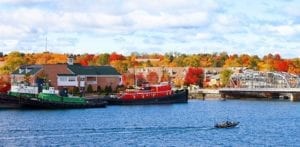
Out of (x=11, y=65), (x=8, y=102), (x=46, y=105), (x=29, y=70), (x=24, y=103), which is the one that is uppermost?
(x=11, y=65)

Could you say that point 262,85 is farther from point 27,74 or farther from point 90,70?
point 27,74

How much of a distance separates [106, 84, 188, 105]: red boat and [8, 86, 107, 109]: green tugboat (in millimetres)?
10500

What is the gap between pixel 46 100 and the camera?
97438 millimetres

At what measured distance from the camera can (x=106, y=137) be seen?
6259 centimetres

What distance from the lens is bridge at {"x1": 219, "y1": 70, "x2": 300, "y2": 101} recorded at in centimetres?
14538

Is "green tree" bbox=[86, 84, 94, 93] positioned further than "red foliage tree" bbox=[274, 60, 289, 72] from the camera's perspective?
No

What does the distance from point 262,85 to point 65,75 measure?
51259 mm

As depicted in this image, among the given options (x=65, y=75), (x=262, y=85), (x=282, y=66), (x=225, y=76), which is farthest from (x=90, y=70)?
(x=282, y=66)

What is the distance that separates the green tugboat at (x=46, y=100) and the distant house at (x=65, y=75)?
67.1 ft

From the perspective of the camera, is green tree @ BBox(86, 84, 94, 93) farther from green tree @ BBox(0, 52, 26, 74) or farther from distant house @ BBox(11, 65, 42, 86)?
green tree @ BBox(0, 52, 26, 74)

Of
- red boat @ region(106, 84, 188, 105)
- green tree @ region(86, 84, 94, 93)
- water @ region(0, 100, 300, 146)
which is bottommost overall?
water @ region(0, 100, 300, 146)

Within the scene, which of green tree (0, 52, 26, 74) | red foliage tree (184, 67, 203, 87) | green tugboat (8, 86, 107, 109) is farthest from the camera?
red foliage tree (184, 67, 203, 87)

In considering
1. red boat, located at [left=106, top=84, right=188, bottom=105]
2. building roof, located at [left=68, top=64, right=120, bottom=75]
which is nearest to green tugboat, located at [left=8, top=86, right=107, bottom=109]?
red boat, located at [left=106, top=84, right=188, bottom=105]

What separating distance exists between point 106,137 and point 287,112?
4524 cm
